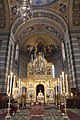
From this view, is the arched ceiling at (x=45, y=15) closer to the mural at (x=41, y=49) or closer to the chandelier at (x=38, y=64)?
the mural at (x=41, y=49)

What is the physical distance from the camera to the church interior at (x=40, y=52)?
12852 mm

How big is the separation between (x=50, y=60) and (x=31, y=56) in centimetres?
334

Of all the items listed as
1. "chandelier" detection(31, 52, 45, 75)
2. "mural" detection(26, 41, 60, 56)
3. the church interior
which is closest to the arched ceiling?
the church interior

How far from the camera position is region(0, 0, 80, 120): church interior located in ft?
42.2

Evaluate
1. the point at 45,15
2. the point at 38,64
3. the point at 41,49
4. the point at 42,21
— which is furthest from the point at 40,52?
the point at 45,15

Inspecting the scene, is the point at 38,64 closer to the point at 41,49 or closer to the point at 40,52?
the point at 40,52

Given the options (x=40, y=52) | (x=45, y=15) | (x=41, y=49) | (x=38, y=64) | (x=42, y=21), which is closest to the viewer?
(x=45, y=15)

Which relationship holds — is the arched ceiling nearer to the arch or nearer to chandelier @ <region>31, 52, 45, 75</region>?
the arch

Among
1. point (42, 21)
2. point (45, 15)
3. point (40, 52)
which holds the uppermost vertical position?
point (45, 15)

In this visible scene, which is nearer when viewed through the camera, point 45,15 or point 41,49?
point 45,15

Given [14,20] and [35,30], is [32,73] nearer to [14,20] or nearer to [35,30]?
[35,30]

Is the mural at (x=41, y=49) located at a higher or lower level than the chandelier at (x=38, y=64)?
higher

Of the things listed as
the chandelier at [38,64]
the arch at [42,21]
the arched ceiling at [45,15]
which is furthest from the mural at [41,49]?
the arched ceiling at [45,15]

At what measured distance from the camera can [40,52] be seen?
24.1 metres
